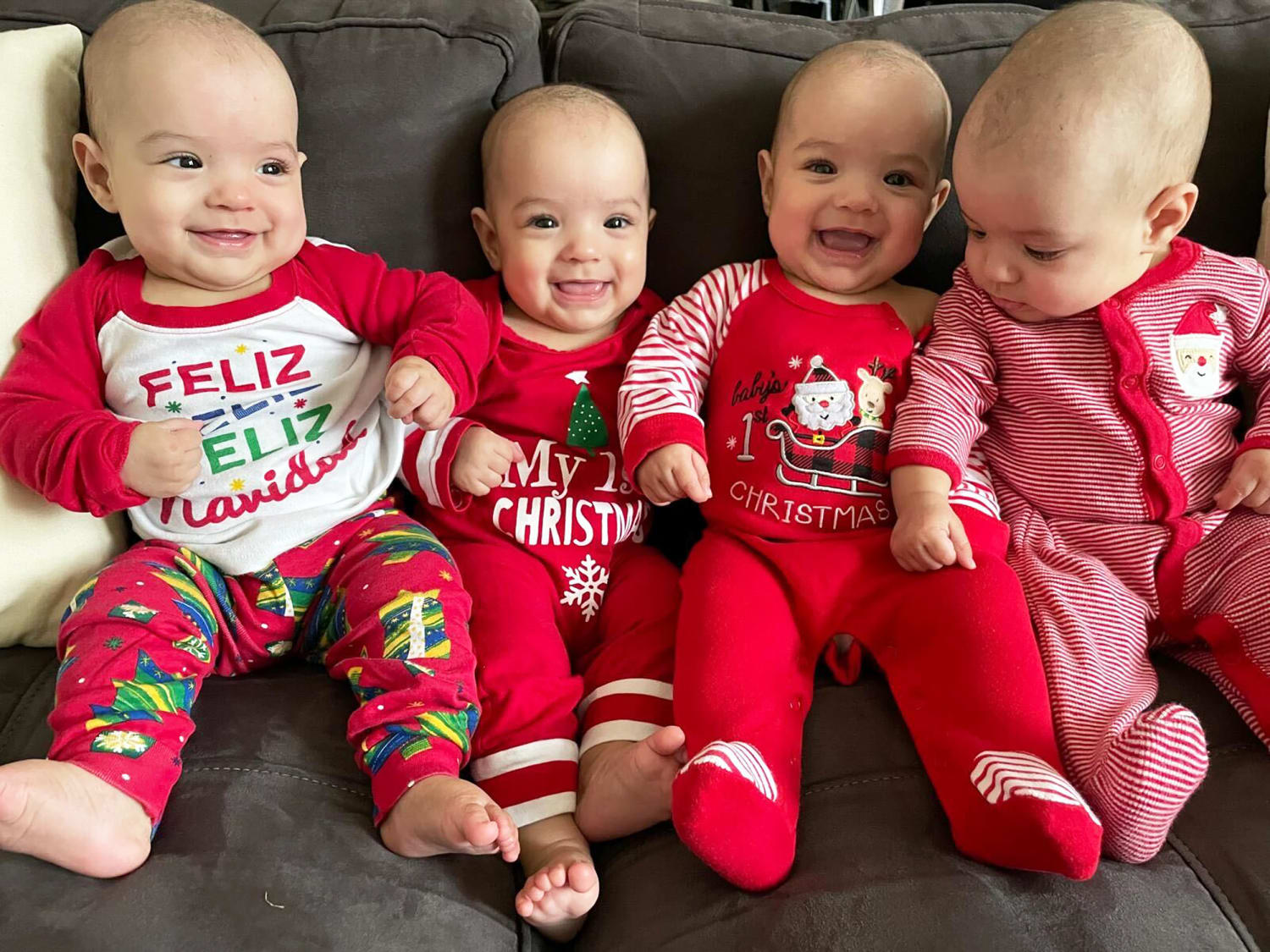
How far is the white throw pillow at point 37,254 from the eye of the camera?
105cm

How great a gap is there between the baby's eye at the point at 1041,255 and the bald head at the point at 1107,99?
3.3 inches

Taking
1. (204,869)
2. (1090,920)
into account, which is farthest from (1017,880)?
(204,869)

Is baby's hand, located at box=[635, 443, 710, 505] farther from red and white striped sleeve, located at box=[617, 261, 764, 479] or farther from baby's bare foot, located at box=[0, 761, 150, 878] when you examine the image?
baby's bare foot, located at box=[0, 761, 150, 878]

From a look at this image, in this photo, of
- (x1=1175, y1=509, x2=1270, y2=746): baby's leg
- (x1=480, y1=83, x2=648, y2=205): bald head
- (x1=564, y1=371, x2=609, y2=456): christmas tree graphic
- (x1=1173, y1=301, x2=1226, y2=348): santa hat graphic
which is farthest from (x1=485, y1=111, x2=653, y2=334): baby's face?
(x1=1175, y1=509, x2=1270, y2=746): baby's leg

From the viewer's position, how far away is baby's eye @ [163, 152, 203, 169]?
3.41 ft

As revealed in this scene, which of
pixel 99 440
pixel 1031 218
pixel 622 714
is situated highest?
pixel 1031 218

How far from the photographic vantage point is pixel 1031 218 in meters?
1.00

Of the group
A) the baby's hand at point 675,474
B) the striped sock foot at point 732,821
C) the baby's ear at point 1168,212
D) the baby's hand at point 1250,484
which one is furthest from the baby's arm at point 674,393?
the baby's hand at point 1250,484

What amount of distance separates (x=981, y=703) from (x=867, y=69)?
2.46ft

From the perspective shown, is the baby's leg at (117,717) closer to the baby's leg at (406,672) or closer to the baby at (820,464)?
the baby's leg at (406,672)

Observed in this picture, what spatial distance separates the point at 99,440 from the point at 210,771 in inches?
13.9

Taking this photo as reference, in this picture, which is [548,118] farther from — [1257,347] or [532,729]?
[1257,347]

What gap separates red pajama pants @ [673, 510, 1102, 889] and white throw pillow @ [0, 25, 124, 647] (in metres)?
0.69

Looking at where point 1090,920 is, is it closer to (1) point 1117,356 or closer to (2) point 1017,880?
(2) point 1017,880
